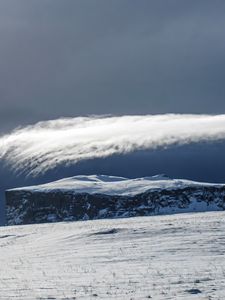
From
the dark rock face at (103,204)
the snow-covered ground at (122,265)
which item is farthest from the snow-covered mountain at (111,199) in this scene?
the snow-covered ground at (122,265)

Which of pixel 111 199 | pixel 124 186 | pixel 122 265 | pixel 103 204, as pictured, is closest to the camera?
pixel 122 265

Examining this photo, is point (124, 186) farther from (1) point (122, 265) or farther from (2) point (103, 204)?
(1) point (122, 265)

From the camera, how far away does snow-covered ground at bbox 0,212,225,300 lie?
24531 mm

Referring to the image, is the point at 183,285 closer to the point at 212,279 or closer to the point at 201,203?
the point at 212,279

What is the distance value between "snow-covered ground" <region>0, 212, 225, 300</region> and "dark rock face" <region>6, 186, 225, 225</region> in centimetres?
10566

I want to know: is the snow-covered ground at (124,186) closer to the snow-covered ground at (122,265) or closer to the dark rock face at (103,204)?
the dark rock face at (103,204)

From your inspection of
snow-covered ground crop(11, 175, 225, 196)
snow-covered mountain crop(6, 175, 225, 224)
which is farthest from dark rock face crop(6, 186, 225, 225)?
snow-covered ground crop(11, 175, 225, 196)

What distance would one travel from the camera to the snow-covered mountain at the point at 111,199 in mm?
165875

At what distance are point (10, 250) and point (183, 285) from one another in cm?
3082

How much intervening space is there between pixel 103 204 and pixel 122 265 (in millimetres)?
139703

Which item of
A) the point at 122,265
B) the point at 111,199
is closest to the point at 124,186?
the point at 111,199

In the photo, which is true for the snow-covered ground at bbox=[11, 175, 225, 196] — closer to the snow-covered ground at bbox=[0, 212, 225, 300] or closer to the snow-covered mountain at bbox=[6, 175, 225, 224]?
the snow-covered mountain at bbox=[6, 175, 225, 224]

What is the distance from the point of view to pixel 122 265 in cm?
3462

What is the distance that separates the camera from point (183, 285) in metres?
25.1
